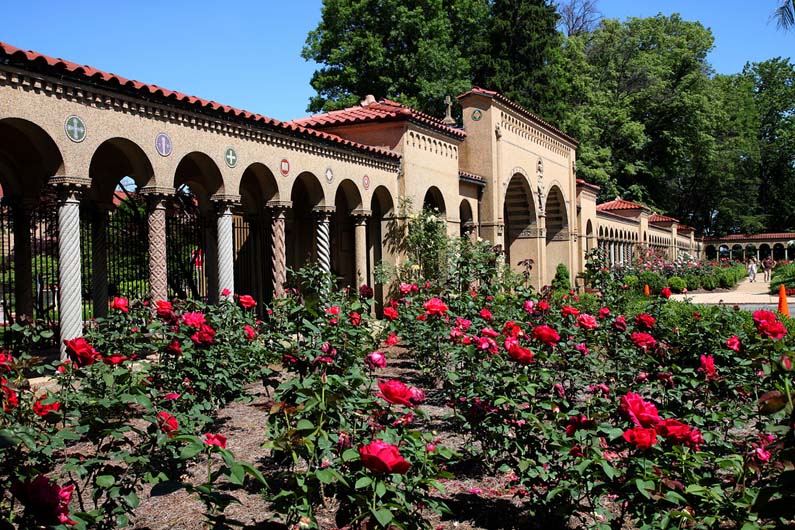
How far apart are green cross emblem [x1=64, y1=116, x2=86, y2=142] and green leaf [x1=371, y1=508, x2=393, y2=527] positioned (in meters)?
7.95

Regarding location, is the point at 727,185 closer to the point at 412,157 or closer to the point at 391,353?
the point at 412,157

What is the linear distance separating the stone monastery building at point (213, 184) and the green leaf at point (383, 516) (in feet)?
24.8

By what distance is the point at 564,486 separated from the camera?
3826 mm

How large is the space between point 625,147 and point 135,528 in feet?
159

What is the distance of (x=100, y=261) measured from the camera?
12.5 m

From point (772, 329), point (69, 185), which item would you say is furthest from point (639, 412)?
point (69, 185)

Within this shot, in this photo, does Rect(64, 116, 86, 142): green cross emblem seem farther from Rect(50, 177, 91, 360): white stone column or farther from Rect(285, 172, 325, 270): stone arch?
Rect(285, 172, 325, 270): stone arch

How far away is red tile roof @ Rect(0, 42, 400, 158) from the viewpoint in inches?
326

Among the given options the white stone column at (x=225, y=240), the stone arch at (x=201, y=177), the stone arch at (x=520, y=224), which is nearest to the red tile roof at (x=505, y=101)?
the stone arch at (x=520, y=224)

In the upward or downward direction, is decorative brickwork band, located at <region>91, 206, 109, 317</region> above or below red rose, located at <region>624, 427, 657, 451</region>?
above

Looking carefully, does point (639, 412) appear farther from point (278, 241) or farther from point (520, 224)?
point (520, 224)

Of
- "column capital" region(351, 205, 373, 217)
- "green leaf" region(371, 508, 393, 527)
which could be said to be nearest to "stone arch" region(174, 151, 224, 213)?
"column capital" region(351, 205, 373, 217)

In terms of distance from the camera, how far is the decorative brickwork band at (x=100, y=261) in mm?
12297

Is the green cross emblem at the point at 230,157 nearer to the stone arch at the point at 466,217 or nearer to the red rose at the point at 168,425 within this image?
the red rose at the point at 168,425
